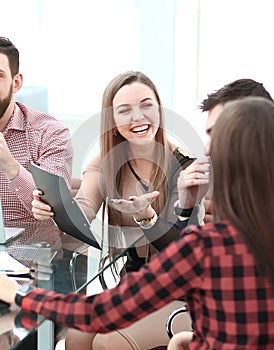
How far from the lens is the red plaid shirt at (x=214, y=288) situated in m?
1.25

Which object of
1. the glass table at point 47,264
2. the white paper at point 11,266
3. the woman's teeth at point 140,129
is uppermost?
the woman's teeth at point 140,129

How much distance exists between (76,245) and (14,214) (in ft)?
1.55

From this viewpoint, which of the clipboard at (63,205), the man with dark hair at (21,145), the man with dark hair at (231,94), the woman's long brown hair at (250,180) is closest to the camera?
the woman's long brown hair at (250,180)

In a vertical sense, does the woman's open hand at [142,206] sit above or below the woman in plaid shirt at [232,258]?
below

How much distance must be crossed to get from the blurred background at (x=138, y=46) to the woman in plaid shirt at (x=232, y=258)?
10.4 ft

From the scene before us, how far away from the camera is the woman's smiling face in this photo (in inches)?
90.9

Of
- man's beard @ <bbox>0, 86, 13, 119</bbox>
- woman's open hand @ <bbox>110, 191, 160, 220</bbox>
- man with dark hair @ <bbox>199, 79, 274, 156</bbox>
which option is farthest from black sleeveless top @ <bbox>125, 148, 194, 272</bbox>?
man's beard @ <bbox>0, 86, 13, 119</bbox>

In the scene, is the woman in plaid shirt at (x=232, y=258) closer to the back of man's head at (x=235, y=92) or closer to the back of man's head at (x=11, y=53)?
the back of man's head at (x=235, y=92)

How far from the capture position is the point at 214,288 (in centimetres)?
125

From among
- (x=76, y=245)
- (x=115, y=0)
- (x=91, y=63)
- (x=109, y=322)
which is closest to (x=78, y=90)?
(x=91, y=63)

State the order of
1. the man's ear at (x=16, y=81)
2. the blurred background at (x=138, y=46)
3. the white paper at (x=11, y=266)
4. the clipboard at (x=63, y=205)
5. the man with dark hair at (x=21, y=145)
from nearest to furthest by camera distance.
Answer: the white paper at (x=11, y=266)
the clipboard at (x=63, y=205)
the man with dark hair at (x=21, y=145)
the man's ear at (x=16, y=81)
the blurred background at (x=138, y=46)

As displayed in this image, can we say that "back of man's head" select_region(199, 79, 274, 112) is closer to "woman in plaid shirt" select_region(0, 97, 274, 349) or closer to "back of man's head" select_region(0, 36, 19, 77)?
"woman in plaid shirt" select_region(0, 97, 274, 349)

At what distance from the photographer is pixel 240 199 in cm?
124

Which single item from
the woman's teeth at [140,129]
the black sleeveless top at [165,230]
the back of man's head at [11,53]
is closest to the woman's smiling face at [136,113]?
the woman's teeth at [140,129]
